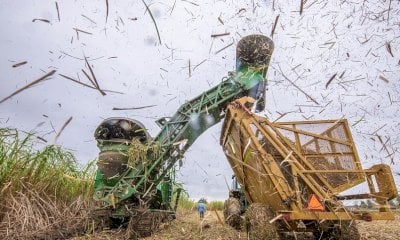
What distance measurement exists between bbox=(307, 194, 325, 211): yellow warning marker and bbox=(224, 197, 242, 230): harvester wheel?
3.00 meters

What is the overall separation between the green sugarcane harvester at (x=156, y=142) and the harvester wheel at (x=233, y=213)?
53.2 inches

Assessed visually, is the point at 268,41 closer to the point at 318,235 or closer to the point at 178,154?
the point at 178,154

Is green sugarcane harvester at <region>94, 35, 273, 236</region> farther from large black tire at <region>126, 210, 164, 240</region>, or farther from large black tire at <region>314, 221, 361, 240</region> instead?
large black tire at <region>314, 221, 361, 240</region>

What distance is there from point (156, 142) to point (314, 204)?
369 cm

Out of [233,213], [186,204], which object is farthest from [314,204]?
[186,204]

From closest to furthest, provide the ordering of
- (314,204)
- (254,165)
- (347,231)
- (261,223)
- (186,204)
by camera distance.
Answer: (314,204)
(261,223)
(347,231)
(254,165)
(186,204)

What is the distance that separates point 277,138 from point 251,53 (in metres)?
2.80

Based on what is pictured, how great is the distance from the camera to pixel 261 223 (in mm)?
4648

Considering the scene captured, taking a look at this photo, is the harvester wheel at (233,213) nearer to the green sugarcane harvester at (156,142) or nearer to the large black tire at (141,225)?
the green sugarcane harvester at (156,142)

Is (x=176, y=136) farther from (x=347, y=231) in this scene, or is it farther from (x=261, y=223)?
(x=347, y=231)

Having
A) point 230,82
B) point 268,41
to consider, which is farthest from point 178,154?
point 268,41

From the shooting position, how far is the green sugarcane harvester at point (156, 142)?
6848mm

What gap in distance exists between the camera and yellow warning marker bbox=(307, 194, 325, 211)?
14.7ft

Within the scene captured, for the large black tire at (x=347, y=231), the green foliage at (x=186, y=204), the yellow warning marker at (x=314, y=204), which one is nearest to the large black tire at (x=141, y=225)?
the yellow warning marker at (x=314, y=204)
